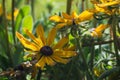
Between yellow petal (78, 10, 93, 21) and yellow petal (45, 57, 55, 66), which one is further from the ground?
yellow petal (78, 10, 93, 21)

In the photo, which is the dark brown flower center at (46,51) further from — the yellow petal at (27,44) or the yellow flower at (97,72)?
the yellow flower at (97,72)

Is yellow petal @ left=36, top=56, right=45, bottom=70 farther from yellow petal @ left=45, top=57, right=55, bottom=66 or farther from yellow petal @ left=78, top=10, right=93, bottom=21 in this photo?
yellow petal @ left=78, top=10, right=93, bottom=21

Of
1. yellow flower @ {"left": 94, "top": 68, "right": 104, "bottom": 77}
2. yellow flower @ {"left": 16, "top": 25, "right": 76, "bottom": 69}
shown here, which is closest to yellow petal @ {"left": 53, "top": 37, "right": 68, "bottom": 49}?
yellow flower @ {"left": 16, "top": 25, "right": 76, "bottom": 69}

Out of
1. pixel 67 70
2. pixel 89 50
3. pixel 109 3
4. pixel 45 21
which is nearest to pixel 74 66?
pixel 67 70

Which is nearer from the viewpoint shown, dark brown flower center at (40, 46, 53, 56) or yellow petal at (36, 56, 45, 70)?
yellow petal at (36, 56, 45, 70)

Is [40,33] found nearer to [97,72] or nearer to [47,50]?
[47,50]

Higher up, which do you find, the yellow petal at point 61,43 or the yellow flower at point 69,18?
the yellow flower at point 69,18

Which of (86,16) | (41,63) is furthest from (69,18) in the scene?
(41,63)

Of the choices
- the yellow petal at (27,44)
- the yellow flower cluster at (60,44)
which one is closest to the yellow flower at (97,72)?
the yellow flower cluster at (60,44)
